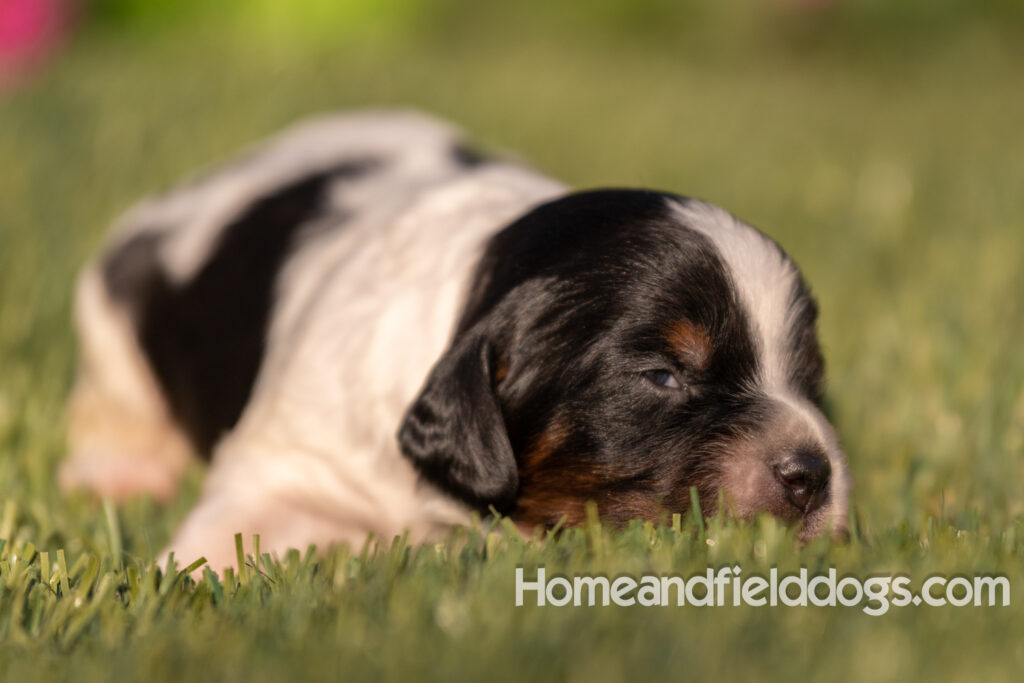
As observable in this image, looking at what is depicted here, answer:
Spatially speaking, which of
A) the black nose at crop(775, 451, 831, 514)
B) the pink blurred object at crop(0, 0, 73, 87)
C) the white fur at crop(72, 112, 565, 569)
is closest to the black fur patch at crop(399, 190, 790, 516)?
the black nose at crop(775, 451, 831, 514)

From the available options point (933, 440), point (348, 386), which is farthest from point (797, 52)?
point (348, 386)

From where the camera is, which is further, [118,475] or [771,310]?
[118,475]

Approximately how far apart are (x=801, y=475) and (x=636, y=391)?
1.43 feet

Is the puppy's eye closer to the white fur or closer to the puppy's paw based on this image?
the white fur

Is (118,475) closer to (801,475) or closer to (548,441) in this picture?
(548,441)

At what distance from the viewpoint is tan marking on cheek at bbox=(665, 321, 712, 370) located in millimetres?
2965

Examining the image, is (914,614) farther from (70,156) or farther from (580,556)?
(70,156)

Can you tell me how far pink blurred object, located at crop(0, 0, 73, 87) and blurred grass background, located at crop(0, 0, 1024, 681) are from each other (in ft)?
0.74

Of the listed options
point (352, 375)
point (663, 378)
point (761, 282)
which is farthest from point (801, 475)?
point (352, 375)

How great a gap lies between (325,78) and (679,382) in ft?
21.3

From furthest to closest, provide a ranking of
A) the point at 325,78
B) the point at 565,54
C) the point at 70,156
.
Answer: the point at 565,54, the point at 325,78, the point at 70,156

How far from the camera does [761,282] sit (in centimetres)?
305

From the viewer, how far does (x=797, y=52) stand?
1340cm

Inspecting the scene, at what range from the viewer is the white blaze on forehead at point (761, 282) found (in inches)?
119
